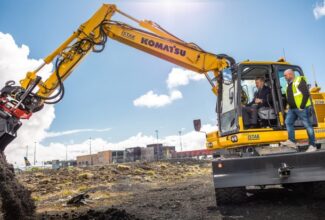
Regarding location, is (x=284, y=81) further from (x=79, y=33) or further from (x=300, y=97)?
(x=79, y=33)

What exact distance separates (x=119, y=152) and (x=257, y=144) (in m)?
59.7

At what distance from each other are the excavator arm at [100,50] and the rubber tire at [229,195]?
2.61 meters

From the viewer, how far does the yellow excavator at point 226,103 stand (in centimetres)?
653

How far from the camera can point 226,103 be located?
7.75 meters

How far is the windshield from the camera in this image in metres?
7.37

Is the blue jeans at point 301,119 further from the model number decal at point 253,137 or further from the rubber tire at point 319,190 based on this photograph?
the rubber tire at point 319,190

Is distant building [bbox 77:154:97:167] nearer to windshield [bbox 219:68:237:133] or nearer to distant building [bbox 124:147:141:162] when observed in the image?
distant building [bbox 124:147:141:162]

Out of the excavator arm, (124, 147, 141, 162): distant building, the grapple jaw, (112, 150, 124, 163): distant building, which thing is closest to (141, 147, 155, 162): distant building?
(124, 147, 141, 162): distant building

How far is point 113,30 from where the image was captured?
8.74 metres

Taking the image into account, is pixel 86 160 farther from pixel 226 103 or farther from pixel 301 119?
pixel 301 119

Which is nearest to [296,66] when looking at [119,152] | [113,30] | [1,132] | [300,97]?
[300,97]

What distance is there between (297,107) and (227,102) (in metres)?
1.57

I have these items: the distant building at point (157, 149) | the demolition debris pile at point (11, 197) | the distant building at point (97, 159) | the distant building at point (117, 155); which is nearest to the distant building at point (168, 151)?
the distant building at point (157, 149)

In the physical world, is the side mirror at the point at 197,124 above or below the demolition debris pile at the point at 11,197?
above
